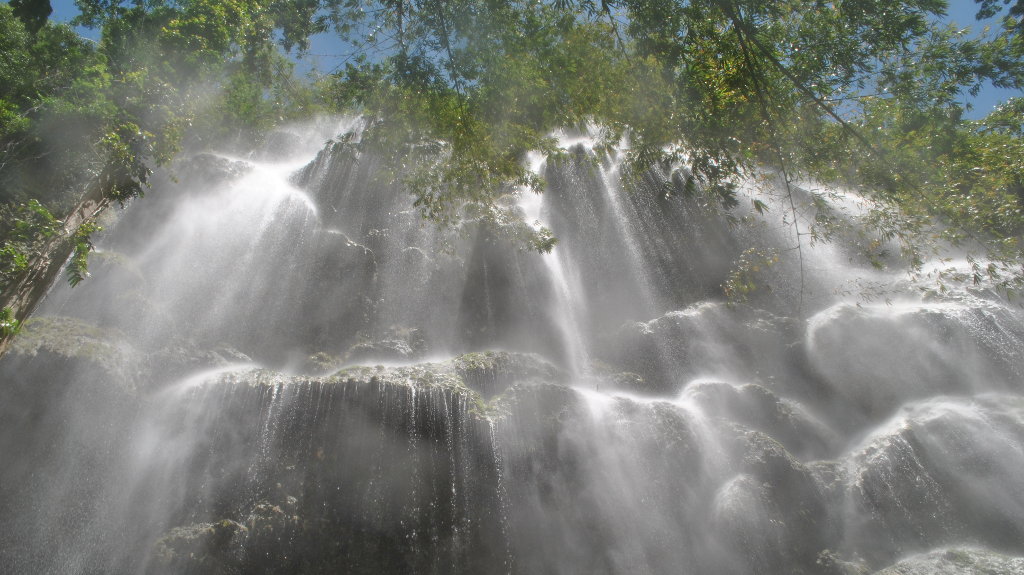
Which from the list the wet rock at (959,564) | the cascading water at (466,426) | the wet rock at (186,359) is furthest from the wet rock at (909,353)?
the wet rock at (186,359)

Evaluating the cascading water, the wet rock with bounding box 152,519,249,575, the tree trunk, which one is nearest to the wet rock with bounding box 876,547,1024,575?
the cascading water

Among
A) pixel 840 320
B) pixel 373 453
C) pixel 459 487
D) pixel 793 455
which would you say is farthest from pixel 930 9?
pixel 373 453

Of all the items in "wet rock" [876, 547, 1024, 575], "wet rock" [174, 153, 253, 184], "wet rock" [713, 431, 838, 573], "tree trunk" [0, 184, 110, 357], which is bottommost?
"wet rock" [876, 547, 1024, 575]

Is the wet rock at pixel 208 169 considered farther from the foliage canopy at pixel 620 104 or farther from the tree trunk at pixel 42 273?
the tree trunk at pixel 42 273

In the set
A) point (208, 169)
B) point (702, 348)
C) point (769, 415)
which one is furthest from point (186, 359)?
point (769, 415)

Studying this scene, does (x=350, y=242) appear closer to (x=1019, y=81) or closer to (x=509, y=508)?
(x=509, y=508)

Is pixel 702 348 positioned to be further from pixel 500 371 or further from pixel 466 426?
pixel 466 426

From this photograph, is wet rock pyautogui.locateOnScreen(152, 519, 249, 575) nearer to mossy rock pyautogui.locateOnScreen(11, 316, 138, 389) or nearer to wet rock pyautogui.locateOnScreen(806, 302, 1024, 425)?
Answer: mossy rock pyautogui.locateOnScreen(11, 316, 138, 389)

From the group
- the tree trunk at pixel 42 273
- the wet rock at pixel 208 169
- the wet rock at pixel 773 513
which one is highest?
the wet rock at pixel 208 169

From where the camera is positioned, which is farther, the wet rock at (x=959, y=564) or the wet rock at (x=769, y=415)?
the wet rock at (x=769, y=415)

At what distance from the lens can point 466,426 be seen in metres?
9.48

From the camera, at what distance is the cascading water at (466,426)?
8.28m

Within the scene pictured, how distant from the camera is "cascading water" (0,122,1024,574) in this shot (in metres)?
8.28

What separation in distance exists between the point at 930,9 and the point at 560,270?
34.0 ft
